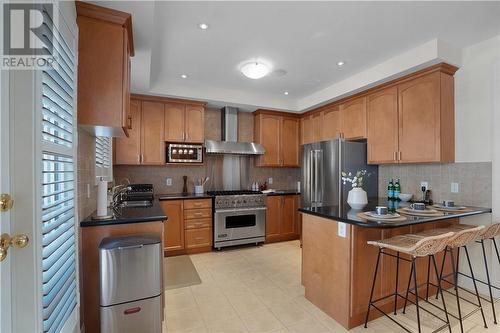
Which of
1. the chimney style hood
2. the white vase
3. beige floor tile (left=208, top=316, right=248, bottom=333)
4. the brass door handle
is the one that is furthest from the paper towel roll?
the chimney style hood

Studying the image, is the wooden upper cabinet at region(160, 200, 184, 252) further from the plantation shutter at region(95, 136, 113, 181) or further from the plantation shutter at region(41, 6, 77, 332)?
the plantation shutter at region(41, 6, 77, 332)

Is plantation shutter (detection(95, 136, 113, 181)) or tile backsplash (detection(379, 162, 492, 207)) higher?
plantation shutter (detection(95, 136, 113, 181))

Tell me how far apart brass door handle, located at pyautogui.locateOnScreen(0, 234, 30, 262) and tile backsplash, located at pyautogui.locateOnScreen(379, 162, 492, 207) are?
3761 millimetres

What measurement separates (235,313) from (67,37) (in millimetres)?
2460

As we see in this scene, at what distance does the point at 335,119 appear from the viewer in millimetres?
4043

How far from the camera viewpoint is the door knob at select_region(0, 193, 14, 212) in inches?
39.2

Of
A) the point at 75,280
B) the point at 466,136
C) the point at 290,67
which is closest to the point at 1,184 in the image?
the point at 75,280

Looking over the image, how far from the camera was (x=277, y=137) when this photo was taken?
477 cm

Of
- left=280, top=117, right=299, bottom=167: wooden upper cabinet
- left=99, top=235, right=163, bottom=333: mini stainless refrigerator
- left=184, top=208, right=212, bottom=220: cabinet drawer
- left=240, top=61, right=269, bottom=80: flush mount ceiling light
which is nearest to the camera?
left=99, top=235, right=163, bottom=333: mini stainless refrigerator

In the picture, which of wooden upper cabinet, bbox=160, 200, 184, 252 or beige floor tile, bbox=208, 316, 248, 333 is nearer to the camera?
beige floor tile, bbox=208, 316, 248, 333

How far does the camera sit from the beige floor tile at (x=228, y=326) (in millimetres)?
2021

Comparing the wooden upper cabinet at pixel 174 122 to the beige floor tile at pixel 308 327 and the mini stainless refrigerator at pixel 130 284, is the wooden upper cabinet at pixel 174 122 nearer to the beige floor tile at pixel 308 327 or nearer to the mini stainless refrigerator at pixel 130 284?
the mini stainless refrigerator at pixel 130 284

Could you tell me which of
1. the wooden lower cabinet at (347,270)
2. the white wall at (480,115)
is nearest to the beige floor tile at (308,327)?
the wooden lower cabinet at (347,270)

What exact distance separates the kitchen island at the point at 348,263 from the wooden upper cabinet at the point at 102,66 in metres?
1.92
